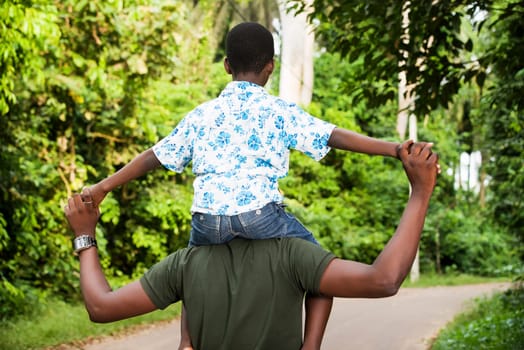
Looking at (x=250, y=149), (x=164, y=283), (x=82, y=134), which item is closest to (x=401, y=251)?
(x=250, y=149)

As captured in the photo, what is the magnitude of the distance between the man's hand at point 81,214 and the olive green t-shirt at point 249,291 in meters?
0.34

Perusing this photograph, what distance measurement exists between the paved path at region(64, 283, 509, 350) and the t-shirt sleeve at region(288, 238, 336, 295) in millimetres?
7059

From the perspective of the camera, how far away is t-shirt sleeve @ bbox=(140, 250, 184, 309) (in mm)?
2754

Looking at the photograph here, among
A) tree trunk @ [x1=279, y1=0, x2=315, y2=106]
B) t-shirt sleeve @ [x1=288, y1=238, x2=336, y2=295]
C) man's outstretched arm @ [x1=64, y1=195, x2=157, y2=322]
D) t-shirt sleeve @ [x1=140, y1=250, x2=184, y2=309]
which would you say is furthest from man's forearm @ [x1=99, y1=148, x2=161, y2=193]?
tree trunk @ [x1=279, y1=0, x2=315, y2=106]

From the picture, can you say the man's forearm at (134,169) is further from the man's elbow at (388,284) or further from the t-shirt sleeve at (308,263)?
the man's elbow at (388,284)

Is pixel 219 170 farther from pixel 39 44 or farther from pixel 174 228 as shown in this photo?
pixel 174 228

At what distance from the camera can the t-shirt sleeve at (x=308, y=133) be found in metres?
2.74

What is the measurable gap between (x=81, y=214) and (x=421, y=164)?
4.21 ft

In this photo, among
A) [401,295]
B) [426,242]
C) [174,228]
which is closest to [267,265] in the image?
[174,228]

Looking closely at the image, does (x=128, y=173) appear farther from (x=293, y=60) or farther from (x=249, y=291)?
(x=293, y=60)

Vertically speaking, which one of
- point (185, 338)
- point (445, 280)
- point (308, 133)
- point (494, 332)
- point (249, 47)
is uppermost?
point (249, 47)

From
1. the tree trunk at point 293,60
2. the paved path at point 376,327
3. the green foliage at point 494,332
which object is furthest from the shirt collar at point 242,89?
the tree trunk at point 293,60

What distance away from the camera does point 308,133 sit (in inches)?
108

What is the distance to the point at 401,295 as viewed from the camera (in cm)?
1886
